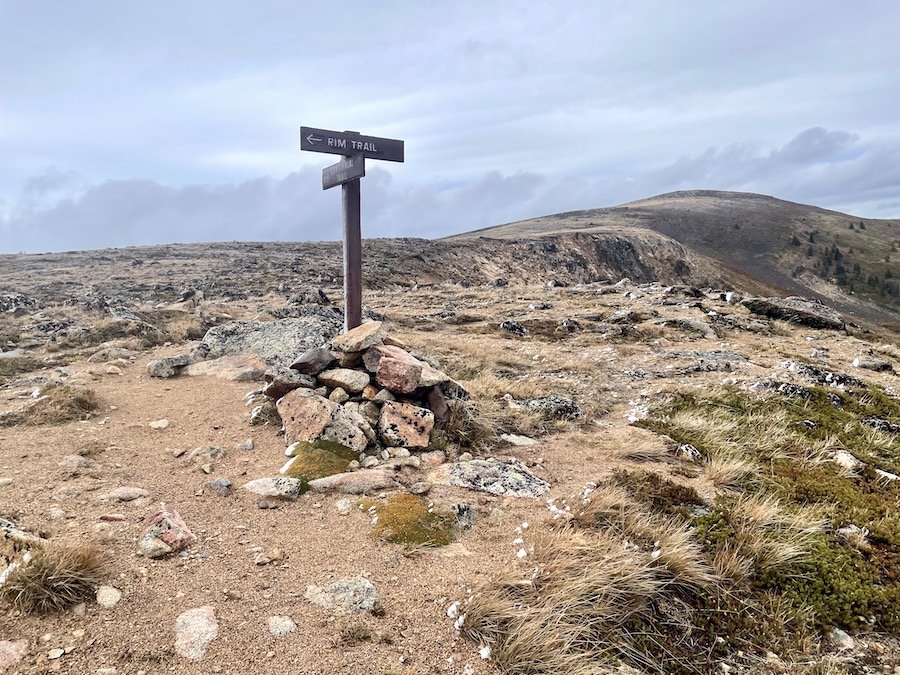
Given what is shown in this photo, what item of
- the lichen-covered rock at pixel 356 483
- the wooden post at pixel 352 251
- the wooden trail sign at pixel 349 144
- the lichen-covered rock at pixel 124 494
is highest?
the wooden trail sign at pixel 349 144

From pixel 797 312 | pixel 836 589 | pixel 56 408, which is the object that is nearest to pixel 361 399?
pixel 56 408

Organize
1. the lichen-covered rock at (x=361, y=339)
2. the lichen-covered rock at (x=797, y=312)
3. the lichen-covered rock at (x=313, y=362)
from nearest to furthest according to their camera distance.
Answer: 1. the lichen-covered rock at (x=313, y=362)
2. the lichen-covered rock at (x=361, y=339)
3. the lichen-covered rock at (x=797, y=312)

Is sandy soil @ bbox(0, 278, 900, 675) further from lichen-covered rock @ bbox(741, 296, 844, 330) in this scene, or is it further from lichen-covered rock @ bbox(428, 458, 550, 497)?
lichen-covered rock @ bbox(741, 296, 844, 330)

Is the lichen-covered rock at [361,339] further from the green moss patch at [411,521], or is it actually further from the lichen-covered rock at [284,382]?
the green moss patch at [411,521]

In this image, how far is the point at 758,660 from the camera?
359cm

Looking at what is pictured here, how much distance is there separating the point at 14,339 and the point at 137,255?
30788 mm

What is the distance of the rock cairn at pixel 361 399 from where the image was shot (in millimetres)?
6316

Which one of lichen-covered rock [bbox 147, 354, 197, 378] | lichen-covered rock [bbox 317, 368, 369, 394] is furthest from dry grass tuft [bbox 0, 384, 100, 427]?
lichen-covered rock [bbox 317, 368, 369, 394]

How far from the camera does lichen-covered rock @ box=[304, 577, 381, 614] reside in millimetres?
3580

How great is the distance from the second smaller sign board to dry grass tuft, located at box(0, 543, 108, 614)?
22.2 feet

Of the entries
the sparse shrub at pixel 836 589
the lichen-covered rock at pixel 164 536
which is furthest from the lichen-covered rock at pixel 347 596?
the sparse shrub at pixel 836 589

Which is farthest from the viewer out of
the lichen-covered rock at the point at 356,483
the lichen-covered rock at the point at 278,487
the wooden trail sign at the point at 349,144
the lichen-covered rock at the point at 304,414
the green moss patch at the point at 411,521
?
the wooden trail sign at the point at 349,144

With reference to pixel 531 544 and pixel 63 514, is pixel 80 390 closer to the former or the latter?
pixel 63 514

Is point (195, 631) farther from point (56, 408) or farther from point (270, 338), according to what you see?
point (270, 338)
